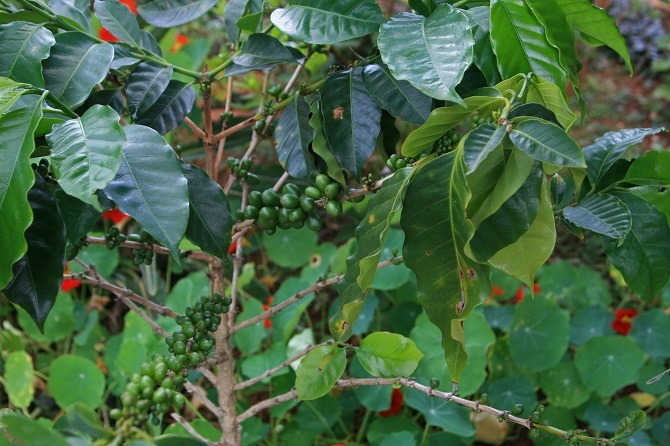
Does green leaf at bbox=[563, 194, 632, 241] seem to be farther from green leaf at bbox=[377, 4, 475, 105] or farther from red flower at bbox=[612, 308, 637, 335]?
red flower at bbox=[612, 308, 637, 335]

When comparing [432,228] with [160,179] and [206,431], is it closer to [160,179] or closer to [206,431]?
[160,179]

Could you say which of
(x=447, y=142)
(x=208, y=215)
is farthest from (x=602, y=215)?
(x=208, y=215)

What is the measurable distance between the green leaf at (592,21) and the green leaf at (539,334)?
915 millimetres

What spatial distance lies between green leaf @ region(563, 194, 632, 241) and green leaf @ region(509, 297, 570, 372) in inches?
34.8

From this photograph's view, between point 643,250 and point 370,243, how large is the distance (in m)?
0.30

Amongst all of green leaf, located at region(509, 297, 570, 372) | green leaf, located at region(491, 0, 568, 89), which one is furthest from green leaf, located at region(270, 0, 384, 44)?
green leaf, located at region(509, 297, 570, 372)

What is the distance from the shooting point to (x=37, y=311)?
0.65 meters

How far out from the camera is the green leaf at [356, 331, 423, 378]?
832mm

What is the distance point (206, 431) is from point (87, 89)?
741 mm

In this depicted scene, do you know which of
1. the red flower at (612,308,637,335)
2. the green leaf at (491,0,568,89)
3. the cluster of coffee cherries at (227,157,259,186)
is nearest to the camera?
the green leaf at (491,0,568,89)

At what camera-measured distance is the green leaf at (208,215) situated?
729 millimetres

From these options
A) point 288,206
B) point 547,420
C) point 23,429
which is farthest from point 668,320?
point 23,429

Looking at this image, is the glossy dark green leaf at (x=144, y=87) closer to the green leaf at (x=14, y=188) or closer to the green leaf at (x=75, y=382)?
the green leaf at (x=14, y=188)

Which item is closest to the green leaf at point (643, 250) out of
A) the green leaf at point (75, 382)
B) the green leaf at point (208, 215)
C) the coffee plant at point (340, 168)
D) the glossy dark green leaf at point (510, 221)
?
the coffee plant at point (340, 168)
